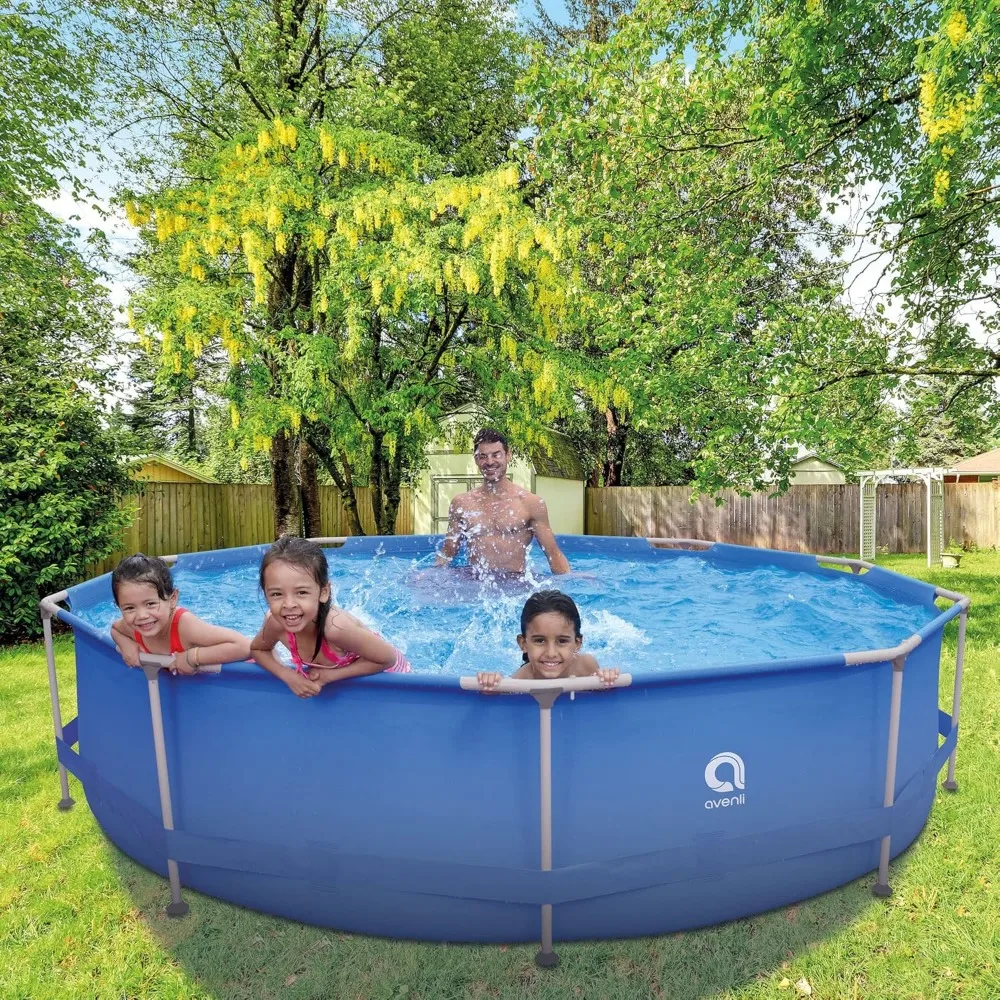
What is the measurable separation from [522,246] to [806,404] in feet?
14.5

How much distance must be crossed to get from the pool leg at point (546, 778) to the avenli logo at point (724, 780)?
631 millimetres

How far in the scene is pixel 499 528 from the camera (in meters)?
6.89

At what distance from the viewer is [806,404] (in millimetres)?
8438

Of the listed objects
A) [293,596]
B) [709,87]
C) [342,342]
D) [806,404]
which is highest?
[709,87]

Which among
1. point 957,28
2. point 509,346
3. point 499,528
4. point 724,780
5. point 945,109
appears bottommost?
point 724,780

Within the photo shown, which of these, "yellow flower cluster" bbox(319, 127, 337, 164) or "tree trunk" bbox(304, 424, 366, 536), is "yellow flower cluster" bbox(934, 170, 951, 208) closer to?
"yellow flower cluster" bbox(319, 127, 337, 164)

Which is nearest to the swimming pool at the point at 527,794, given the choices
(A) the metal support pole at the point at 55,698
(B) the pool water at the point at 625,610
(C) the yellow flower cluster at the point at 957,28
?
(A) the metal support pole at the point at 55,698

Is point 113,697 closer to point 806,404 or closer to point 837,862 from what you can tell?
point 837,862

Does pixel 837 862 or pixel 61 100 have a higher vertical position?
pixel 61 100

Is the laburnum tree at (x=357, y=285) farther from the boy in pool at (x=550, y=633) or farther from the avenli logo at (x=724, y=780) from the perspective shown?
the avenli logo at (x=724, y=780)

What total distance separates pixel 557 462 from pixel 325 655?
16.0 meters

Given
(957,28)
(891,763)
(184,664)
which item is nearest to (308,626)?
(184,664)

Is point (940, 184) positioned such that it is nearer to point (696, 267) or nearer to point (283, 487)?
point (696, 267)

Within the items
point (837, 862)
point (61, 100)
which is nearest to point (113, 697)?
point (837, 862)
